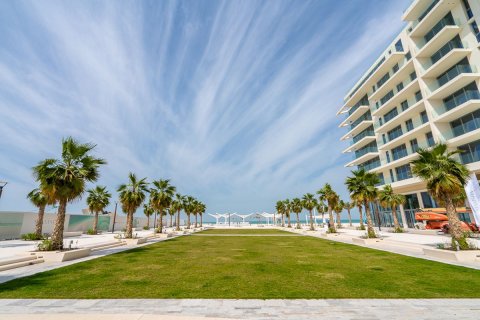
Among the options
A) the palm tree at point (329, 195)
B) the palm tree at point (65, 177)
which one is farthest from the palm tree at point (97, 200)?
the palm tree at point (329, 195)

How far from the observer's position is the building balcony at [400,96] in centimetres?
3599

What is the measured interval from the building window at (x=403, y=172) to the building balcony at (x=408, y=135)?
4.15 meters

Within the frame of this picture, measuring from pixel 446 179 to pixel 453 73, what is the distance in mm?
23383

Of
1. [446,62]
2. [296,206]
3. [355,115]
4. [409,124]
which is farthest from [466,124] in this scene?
[296,206]

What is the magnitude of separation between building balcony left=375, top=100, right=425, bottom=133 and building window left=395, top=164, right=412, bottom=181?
7.69 m

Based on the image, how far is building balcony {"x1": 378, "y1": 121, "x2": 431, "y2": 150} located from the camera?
→ 34.1 metres

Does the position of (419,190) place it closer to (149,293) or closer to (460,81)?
(460,81)

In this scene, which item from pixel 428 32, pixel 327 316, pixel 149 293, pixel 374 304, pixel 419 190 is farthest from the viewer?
pixel 419 190

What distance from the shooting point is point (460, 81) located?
28.2 metres

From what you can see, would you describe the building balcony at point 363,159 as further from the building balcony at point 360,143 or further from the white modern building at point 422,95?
the building balcony at point 360,143

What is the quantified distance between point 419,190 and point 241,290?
135 feet

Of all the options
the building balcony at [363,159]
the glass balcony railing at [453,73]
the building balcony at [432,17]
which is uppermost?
the building balcony at [432,17]

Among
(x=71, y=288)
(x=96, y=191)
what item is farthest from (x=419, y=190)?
(x=96, y=191)

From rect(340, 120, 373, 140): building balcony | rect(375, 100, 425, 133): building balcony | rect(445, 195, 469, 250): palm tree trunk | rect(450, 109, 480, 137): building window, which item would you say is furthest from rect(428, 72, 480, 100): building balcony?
rect(445, 195, 469, 250): palm tree trunk
